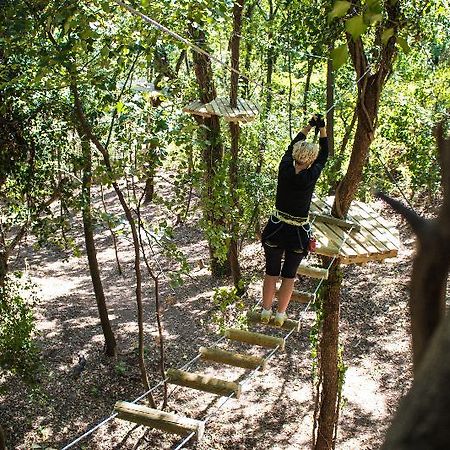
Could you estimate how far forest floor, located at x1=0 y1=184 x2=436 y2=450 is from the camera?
24.0 ft

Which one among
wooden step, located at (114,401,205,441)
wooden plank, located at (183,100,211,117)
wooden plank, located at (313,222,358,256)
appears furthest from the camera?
→ wooden plank, located at (183,100,211,117)

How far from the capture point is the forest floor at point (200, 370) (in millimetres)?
7324

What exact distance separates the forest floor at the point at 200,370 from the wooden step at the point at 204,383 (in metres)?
2.86

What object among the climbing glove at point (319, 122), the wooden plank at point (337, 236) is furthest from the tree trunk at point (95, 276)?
the climbing glove at point (319, 122)

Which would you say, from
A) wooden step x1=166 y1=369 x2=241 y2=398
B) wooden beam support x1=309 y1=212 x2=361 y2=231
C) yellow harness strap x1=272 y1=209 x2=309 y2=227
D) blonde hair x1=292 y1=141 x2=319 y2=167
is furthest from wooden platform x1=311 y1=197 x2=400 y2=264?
wooden step x1=166 y1=369 x2=241 y2=398

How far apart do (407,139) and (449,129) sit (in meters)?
1.61

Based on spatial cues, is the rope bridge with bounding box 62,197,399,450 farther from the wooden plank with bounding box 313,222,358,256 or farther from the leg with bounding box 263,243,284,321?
the leg with bounding box 263,243,284,321

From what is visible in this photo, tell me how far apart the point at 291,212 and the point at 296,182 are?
0.24 metres

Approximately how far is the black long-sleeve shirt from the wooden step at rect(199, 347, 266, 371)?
3.36 ft

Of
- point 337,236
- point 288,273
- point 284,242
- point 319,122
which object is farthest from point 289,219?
point 337,236

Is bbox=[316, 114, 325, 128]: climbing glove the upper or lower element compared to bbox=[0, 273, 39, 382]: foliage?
upper

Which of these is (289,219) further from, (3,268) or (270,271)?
(3,268)

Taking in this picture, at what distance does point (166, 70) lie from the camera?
225 inches

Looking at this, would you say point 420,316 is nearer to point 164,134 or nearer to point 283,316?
point 283,316
